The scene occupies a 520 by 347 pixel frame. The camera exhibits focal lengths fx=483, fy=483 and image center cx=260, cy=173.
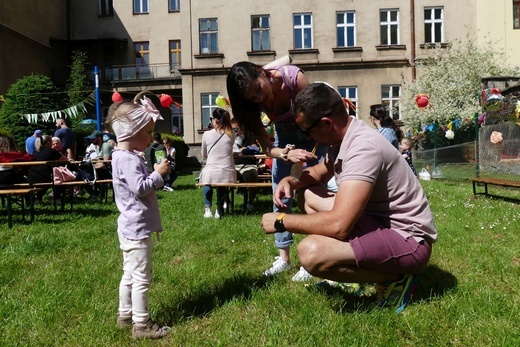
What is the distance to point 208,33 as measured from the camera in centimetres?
2511

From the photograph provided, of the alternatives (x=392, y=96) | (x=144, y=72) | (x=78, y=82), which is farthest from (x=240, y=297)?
(x=78, y=82)

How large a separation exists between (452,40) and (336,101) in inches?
944

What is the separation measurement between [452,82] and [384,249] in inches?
844

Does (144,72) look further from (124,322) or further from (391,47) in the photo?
(124,322)

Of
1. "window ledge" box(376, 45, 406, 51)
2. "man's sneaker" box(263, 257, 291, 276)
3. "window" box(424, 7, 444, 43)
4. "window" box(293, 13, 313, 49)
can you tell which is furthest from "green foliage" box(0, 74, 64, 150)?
"man's sneaker" box(263, 257, 291, 276)

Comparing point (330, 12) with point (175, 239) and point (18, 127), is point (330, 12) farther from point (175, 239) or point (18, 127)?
point (175, 239)

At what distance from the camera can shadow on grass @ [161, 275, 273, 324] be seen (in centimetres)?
311

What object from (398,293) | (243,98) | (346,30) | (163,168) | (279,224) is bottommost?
(398,293)

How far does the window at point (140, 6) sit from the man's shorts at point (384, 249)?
32.5 metres

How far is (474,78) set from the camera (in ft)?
72.5

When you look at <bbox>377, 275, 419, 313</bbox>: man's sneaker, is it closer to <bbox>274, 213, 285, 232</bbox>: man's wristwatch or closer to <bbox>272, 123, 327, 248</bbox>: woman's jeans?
<bbox>274, 213, 285, 232</bbox>: man's wristwatch

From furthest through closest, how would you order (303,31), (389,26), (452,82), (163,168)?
(303,31)
(389,26)
(452,82)
(163,168)

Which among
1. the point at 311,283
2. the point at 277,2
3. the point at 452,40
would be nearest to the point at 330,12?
the point at 277,2

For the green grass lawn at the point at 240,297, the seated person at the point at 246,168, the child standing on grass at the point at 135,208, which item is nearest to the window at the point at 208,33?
the seated person at the point at 246,168
